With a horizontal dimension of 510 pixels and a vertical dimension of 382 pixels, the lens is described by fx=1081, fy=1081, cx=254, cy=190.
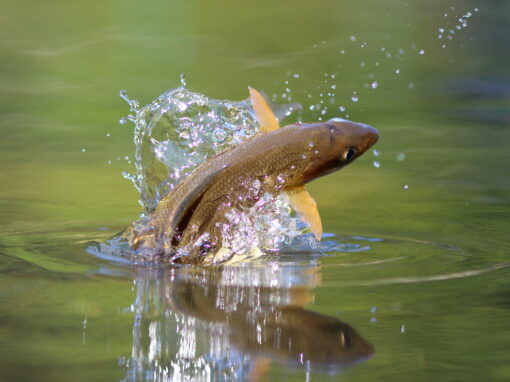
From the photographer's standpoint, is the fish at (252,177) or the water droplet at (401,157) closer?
the fish at (252,177)

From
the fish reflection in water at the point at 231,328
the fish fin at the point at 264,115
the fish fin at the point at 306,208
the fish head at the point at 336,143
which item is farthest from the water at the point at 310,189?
the fish fin at the point at 264,115

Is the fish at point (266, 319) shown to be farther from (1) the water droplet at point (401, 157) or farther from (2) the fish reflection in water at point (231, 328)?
(1) the water droplet at point (401, 157)

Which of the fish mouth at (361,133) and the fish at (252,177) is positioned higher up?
the fish mouth at (361,133)

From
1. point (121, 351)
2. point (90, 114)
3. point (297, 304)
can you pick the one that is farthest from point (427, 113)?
point (121, 351)

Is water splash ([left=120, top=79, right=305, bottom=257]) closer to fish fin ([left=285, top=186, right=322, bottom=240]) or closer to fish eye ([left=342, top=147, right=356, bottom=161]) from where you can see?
fish fin ([left=285, top=186, right=322, bottom=240])

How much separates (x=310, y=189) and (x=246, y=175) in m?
2.12

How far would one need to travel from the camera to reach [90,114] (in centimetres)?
892

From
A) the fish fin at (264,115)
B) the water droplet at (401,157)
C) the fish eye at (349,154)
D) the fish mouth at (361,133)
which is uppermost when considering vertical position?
the water droplet at (401,157)

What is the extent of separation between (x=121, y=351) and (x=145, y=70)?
7897 millimetres

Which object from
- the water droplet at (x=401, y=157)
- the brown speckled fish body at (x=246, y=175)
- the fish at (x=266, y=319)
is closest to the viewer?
the fish at (x=266, y=319)

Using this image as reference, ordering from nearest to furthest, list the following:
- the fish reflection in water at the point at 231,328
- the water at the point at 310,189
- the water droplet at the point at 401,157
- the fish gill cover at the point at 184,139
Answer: the fish reflection in water at the point at 231,328 < the water at the point at 310,189 < the fish gill cover at the point at 184,139 < the water droplet at the point at 401,157

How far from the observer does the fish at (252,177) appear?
438 cm

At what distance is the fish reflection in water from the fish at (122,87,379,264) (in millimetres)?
204

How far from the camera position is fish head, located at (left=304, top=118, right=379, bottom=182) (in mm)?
4414
